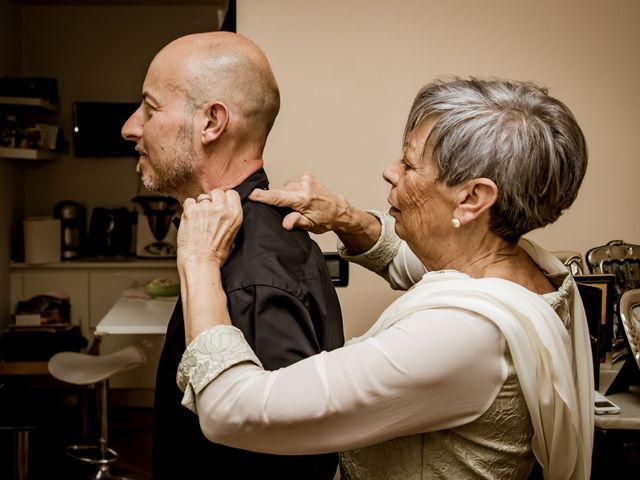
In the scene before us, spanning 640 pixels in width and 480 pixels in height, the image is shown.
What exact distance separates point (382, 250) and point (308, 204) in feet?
1.02

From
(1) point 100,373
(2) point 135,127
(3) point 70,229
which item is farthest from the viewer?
(3) point 70,229

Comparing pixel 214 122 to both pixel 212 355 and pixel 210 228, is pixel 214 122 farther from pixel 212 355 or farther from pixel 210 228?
pixel 212 355

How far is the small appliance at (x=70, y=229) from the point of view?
425 centimetres

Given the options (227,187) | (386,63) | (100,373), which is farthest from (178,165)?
(100,373)

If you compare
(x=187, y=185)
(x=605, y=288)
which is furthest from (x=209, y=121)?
(x=605, y=288)

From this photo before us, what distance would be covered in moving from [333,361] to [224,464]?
1.16ft

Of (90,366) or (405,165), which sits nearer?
(405,165)

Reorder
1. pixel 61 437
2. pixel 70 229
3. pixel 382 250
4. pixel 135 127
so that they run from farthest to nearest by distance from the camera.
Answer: pixel 70 229 → pixel 61 437 → pixel 382 250 → pixel 135 127

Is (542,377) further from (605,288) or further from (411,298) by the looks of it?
(605,288)

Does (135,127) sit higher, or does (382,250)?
(135,127)

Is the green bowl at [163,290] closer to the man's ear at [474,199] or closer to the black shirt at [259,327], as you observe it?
the black shirt at [259,327]

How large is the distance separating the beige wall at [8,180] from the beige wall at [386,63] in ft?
9.23

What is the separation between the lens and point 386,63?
1.92 metres

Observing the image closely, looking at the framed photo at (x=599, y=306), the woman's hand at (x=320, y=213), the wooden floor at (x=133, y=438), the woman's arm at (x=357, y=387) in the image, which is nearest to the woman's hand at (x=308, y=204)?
the woman's hand at (x=320, y=213)
